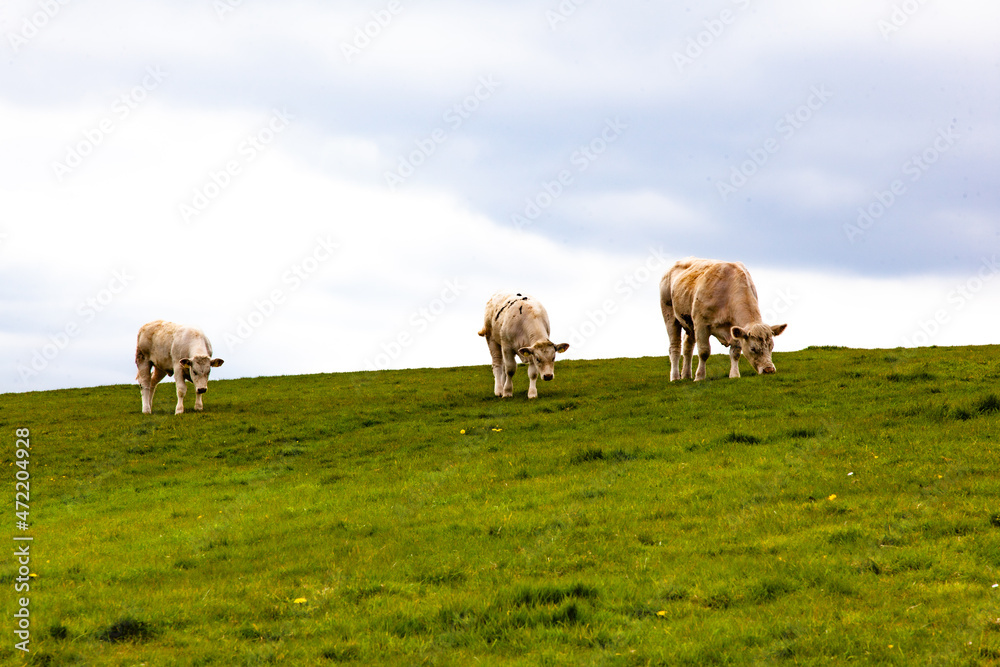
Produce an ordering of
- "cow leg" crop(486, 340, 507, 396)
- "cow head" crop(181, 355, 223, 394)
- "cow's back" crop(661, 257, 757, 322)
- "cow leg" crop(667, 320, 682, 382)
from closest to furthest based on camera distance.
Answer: "cow's back" crop(661, 257, 757, 322) < "cow leg" crop(486, 340, 507, 396) < "cow leg" crop(667, 320, 682, 382) < "cow head" crop(181, 355, 223, 394)

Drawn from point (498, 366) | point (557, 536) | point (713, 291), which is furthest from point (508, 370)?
point (557, 536)

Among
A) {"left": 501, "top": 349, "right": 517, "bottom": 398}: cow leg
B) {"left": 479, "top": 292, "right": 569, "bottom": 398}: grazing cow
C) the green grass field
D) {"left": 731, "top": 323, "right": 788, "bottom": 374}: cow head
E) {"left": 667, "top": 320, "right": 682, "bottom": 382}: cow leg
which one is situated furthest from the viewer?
{"left": 667, "top": 320, "right": 682, "bottom": 382}: cow leg

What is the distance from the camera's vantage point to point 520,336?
958 inches

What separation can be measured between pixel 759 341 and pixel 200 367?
16.6m

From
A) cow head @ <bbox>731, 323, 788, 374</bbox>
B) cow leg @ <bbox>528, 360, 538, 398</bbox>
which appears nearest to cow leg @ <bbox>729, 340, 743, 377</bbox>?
cow head @ <bbox>731, 323, 788, 374</bbox>

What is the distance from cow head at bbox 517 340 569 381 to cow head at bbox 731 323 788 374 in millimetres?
4570

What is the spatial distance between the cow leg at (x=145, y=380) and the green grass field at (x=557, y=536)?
6.52 metres

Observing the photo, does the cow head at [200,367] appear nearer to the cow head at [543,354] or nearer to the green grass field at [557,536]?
the green grass field at [557,536]

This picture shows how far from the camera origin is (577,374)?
31891 millimetres

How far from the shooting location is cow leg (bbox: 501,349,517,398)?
82.1 feet

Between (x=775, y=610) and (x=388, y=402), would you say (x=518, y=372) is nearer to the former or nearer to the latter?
(x=388, y=402)

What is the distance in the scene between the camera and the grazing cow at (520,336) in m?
23.8

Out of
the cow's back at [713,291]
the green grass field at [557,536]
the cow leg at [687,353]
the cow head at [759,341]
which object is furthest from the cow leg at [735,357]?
the cow leg at [687,353]

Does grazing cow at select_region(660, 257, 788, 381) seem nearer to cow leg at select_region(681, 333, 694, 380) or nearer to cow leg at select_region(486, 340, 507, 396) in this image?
cow leg at select_region(681, 333, 694, 380)
